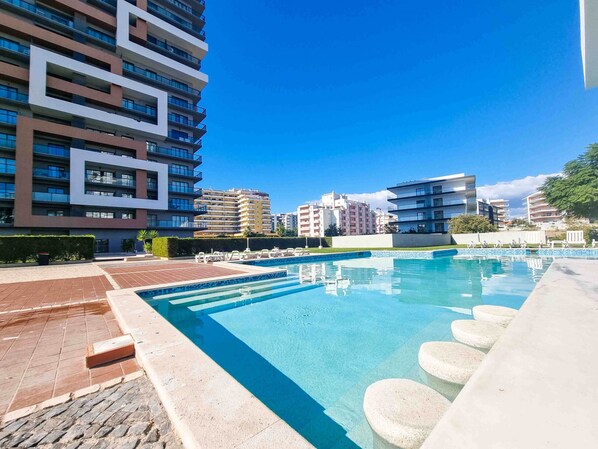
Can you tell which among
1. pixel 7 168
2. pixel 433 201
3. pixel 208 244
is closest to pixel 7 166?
pixel 7 168

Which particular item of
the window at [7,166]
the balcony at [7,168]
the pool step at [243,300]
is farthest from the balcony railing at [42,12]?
the pool step at [243,300]

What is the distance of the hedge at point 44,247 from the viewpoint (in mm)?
14183

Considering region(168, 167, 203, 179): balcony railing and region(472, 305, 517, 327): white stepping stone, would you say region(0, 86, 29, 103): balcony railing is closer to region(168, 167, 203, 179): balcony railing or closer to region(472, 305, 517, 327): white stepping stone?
region(168, 167, 203, 179): balcony railing

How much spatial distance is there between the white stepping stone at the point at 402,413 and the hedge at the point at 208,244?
20.6m

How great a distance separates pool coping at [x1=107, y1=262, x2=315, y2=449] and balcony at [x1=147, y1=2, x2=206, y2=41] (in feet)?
148

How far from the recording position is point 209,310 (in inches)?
254

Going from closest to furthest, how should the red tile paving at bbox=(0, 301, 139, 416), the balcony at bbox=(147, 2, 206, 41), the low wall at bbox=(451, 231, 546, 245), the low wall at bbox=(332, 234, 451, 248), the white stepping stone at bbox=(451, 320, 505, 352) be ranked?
the red tile paving at bbox=(0, 301, 139, 416) → the white stepping stone at bbox=(451, 320, 505, 352) → the low wall at bbox=(451, 231, 546, 245) → the low wall at bbox=(332, 234, 451, 248) → the balcony at bbox=(147, 2, 206, 41)

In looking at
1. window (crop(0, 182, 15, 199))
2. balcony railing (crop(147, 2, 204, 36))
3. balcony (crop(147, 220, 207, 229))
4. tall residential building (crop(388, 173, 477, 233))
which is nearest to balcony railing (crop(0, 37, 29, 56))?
window (crop(0, 182, 15, 199))

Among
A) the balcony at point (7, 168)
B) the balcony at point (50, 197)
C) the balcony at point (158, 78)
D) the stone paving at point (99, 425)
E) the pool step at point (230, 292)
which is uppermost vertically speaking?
the balcony at point (158, 78)

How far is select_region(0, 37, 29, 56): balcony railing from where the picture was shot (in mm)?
22750

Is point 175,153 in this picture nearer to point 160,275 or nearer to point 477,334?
point 160,275

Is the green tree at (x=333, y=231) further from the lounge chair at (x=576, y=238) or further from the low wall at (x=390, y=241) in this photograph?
the lounge chair at (x=576, y=238)

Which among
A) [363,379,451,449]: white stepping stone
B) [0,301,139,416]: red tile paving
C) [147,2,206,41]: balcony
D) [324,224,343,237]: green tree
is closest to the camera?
[363,379,451,449]: white stepping stone

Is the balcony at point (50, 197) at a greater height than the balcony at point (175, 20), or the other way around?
the balcony at point (175, 20)
